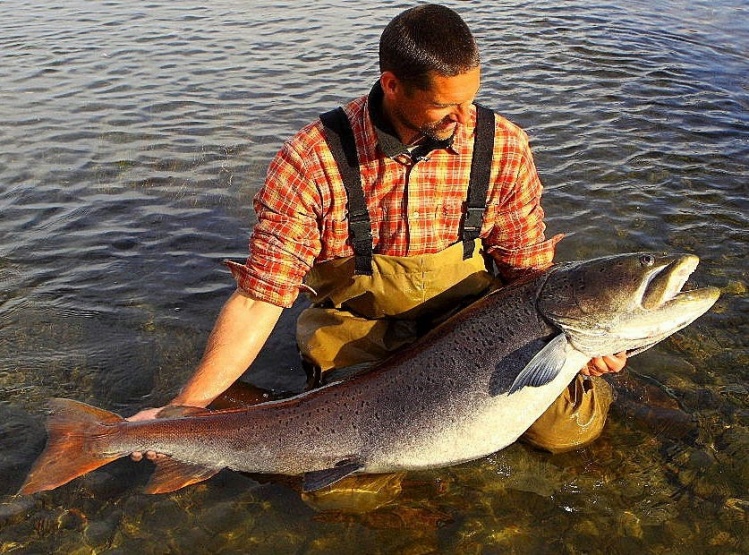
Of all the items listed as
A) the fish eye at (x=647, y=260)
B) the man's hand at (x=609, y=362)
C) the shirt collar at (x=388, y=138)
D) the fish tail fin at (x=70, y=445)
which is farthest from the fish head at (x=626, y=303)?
the fish tail fin at (x=70, y=445)

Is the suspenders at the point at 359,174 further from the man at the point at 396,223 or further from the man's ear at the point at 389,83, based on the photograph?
the man's ear at the point at 389,83

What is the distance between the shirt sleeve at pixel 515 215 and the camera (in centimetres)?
361

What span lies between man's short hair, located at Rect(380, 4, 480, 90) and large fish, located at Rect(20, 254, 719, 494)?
1104 mm

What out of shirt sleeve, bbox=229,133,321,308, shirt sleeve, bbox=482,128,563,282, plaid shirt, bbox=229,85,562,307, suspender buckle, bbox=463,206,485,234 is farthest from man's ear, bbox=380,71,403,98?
suspender buckle, bbox=463,206,485,234

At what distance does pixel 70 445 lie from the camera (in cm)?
326

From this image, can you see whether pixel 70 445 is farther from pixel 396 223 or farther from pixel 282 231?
pixel 396 223

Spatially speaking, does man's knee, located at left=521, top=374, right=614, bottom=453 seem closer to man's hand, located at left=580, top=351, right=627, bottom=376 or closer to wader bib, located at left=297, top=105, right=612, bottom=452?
wader bib, located at left=297, top=105, right=612, bottom=452

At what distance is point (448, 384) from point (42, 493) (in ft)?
7.30

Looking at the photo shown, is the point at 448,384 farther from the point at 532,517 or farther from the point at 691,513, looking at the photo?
the point at 691,513

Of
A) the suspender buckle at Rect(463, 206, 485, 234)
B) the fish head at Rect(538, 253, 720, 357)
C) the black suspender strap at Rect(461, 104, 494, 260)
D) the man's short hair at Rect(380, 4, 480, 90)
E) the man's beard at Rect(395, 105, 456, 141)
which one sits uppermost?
the man's short hair at Rect(380, 4, 480, 90)

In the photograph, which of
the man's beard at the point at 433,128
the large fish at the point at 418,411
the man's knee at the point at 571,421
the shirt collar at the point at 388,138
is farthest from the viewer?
the man's knee at the point at 571,421

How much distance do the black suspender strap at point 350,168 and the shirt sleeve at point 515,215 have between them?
0.69 meters

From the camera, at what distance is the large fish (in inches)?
126

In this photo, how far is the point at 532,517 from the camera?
359cm
